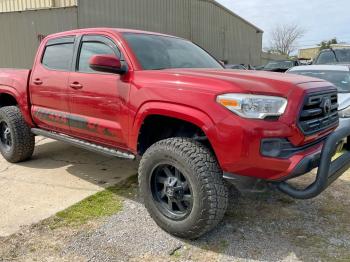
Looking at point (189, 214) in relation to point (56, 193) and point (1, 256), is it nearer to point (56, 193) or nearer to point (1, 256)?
point (1, 256)

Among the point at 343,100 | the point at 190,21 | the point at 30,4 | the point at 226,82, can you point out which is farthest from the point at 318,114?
the point at 190,21

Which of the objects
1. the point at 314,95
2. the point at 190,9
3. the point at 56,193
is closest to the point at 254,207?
the point at 314,95

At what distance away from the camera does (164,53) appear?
14.1 ft

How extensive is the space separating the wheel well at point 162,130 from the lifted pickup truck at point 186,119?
1 cm

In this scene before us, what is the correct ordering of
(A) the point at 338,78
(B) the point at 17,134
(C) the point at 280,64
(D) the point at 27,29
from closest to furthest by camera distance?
(B) the point at 17,134, (A) the point at 338,78, (D) the point at 27,29, (C) the point at 280,64

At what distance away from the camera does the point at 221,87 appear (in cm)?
307

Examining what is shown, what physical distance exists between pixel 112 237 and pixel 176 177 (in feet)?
2.61

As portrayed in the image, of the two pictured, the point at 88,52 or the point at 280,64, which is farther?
the point at 280,64

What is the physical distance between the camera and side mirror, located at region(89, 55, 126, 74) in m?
3.62

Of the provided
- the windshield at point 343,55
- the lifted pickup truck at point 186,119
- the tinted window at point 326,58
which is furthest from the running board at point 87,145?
the windshield at point 343,55

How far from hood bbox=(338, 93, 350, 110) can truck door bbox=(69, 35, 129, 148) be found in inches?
160

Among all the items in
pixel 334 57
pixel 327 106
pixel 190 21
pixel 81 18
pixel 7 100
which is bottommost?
pixel 7 100

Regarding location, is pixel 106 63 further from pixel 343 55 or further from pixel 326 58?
pixel 343 55

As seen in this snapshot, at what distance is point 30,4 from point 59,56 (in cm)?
1049
